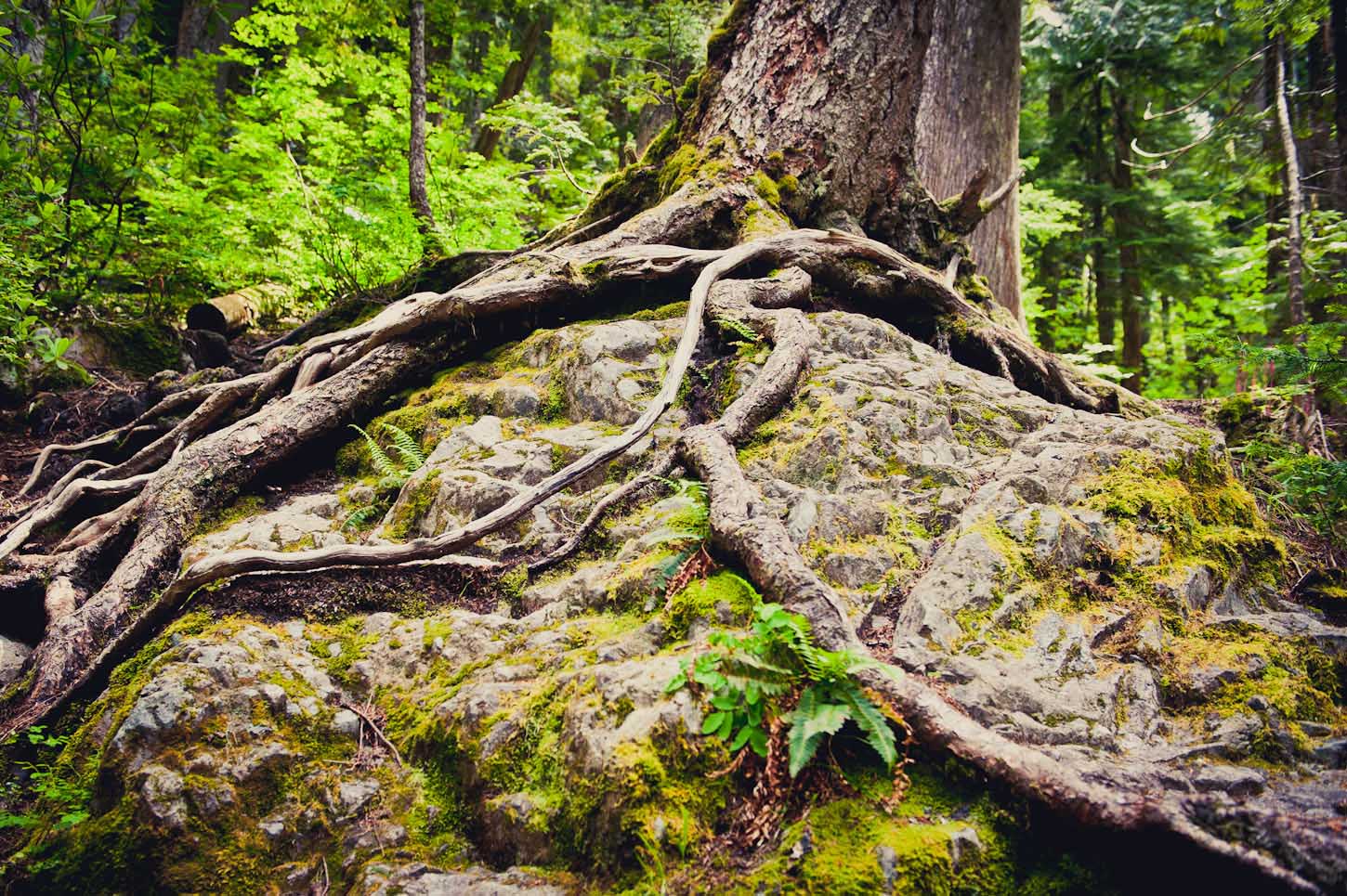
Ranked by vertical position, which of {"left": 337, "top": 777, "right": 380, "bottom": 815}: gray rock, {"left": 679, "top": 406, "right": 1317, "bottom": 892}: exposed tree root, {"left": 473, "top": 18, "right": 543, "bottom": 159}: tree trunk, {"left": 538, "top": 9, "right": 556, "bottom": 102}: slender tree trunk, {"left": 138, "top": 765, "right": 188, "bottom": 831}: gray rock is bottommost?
{"left": 337, "top": 777, "right": 380, "bottom": 815}: gray rock

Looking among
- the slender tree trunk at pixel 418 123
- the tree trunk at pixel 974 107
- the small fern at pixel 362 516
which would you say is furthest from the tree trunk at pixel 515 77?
the small fern at pixel 362 516

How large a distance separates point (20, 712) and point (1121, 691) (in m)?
4.86

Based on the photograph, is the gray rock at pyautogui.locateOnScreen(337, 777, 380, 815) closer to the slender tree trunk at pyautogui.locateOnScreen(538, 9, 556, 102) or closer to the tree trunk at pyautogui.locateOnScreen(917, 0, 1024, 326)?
the tree trunk at pyautogui.locateOnScreen(917, 0, 1024, 326)

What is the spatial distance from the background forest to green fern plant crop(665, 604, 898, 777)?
390cm

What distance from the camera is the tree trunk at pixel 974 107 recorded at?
8727 mm

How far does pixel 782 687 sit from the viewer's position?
2.23 m

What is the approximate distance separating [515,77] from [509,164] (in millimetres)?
5569

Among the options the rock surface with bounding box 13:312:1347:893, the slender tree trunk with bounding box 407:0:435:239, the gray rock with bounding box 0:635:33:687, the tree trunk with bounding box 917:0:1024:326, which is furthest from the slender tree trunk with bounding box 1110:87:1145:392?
the gray rock with bounding box 0:635:33:687

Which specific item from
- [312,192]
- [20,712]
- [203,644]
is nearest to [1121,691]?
[203,644]

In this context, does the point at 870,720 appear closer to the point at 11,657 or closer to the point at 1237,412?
the point at 11,657

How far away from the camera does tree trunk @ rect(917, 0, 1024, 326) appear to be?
344 inches

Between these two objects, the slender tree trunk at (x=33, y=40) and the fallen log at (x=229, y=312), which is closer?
the slender tree trunk at (x=33, y=40)

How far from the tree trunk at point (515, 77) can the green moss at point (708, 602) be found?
14.5 m

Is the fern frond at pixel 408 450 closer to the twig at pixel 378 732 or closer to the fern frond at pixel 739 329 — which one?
the twig at pixel 378 732
